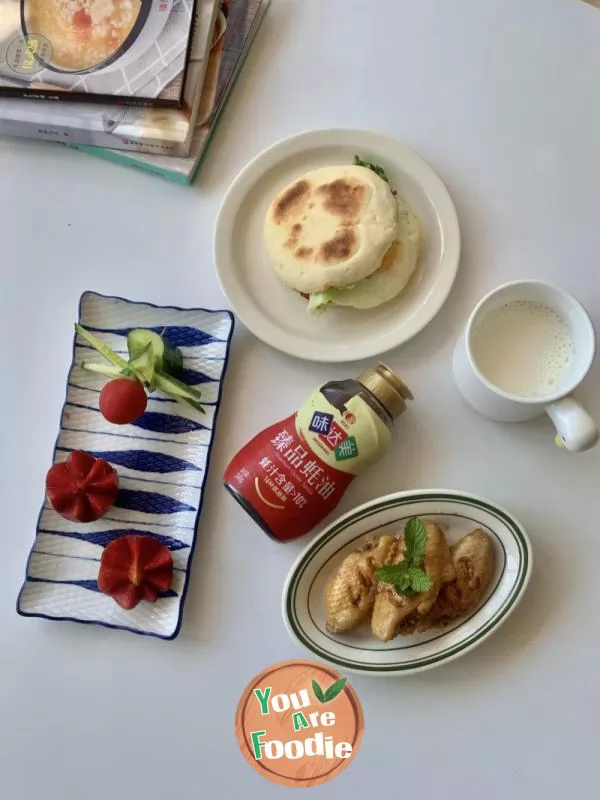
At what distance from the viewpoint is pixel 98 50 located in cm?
98

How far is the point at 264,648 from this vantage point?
35.5 inches

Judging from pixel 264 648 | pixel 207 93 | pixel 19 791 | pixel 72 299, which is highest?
pixel 207 93

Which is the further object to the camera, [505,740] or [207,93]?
[207,93]

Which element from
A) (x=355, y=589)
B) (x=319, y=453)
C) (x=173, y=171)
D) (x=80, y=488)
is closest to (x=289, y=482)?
(x=319, y=453)

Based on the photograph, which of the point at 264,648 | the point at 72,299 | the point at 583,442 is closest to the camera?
the point at 583,442

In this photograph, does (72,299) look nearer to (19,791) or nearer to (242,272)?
(242,272)

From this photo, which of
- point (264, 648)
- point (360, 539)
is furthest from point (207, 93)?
point (264, 648)

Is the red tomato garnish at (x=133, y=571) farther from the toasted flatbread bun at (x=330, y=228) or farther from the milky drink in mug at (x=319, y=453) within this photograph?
the toasted flatbread bun at (x=330, y=228)

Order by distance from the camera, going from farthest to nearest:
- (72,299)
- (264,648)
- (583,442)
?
(72,299) → (264,648) → (583,442)

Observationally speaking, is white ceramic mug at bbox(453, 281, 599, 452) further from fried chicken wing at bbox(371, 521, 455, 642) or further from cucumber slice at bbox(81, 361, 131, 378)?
cucumber slice at bbox(81, 361, 131, 378)

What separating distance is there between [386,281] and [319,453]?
0.81ft

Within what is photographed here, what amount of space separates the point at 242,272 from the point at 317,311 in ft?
0.44

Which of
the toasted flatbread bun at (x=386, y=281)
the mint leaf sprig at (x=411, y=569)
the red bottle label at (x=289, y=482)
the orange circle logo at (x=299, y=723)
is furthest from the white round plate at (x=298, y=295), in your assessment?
the orange circle logo at (x=299, y=723)

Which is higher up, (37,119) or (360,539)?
(37,119)
